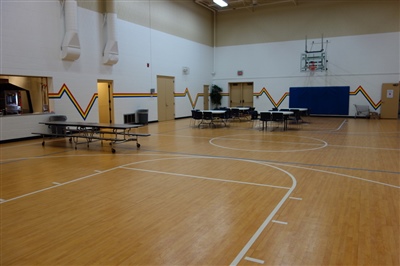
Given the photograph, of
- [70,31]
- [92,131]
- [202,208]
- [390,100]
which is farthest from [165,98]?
[202,208]

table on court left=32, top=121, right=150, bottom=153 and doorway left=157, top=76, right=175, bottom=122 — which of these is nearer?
table on court left=32, top=121, right=150, bottom=153

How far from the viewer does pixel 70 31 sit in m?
11.1

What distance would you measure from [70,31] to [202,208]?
31.7ft

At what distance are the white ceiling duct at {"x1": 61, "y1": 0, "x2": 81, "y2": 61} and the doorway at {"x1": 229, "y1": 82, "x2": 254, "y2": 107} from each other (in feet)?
40.8

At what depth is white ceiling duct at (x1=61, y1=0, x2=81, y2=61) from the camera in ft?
36.4

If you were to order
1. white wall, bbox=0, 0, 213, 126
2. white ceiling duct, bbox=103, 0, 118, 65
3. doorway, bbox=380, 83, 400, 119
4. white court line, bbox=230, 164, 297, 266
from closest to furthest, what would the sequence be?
white court line, bbox=230, 164, 297, 266 < white wall, bbox=0, 0, 213, 126 < white ceiling duct, bbox=103, 0, 118, 65 < doorway, bbox=380, 83, 400, 119

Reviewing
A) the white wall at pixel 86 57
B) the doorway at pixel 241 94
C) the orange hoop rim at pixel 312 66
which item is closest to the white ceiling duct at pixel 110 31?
the white wall at pixel 86 57

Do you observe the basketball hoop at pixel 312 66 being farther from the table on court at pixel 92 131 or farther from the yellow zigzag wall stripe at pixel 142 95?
the table on court at pixel 92 131

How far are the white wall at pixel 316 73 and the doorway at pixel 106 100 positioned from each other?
9.90m

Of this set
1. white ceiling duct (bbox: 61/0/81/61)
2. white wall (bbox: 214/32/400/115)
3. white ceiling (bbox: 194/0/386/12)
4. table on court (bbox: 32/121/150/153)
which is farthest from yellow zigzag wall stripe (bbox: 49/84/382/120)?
white ceiling (bbox: 194/0/386/12)

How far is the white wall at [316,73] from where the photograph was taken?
1691 cm

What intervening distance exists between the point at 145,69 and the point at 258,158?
10.00 metres

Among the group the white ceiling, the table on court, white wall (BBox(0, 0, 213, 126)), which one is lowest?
the table on court

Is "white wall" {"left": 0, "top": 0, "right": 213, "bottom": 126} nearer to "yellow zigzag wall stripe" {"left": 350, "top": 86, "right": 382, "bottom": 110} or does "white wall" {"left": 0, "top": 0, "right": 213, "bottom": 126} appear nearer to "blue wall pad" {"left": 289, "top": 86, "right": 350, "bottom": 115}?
"blue wall pad" {"left": 289, "top": 86, "right": 350, "bottom": 115}
